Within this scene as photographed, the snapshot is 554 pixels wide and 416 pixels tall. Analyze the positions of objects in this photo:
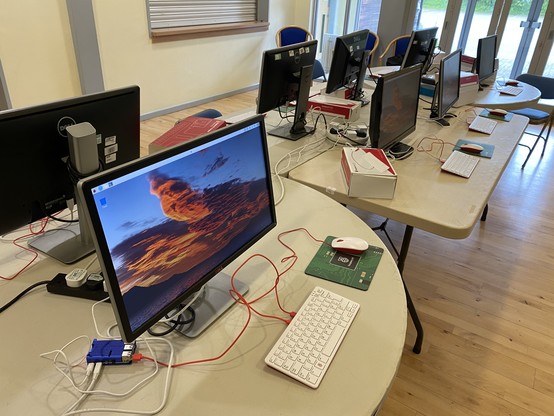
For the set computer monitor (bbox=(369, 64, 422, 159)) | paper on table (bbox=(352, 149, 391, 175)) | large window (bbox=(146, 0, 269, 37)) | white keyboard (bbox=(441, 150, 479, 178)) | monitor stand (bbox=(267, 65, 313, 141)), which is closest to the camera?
paper on table (bbox=(352, 149, 391, 175))

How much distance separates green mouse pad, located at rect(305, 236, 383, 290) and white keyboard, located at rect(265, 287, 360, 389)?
9 cm

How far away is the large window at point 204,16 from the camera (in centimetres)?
455

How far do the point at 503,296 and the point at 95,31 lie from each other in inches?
160

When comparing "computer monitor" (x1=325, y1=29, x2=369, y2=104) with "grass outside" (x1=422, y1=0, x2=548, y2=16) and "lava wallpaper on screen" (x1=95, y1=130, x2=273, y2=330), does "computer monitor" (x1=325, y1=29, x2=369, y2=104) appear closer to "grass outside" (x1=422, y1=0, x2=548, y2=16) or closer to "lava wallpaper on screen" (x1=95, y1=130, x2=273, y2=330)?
"lava wallpaper on screen" (x1=95, y1=130, x2=273, y2=330)

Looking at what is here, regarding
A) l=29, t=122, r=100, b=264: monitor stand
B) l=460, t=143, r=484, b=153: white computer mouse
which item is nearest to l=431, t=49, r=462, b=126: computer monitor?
l=460, t=143, r=484, b=153: white computer mouse

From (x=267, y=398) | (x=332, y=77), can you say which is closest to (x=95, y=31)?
(x=332, y=77)

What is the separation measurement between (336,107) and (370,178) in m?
1.02

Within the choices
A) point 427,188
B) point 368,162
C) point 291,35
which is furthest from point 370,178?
point 291,35

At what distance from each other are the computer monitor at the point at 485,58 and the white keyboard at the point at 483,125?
106cm

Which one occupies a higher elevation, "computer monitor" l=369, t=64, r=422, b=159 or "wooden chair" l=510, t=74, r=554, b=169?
"computer monitor" l=369, t=64, r=422, b=159

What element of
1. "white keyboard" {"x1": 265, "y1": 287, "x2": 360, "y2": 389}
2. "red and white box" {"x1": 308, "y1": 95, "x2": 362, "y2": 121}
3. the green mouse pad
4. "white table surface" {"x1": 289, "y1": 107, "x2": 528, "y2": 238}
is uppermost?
"red and white box" {"x1": 308, "y1": 95, "x2": 362, "y2": 121}

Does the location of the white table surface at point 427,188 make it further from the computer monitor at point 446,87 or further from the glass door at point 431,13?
the glass door at point 431,13

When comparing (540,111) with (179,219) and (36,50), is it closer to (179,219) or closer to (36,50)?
(179,219)

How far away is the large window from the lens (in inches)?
179
